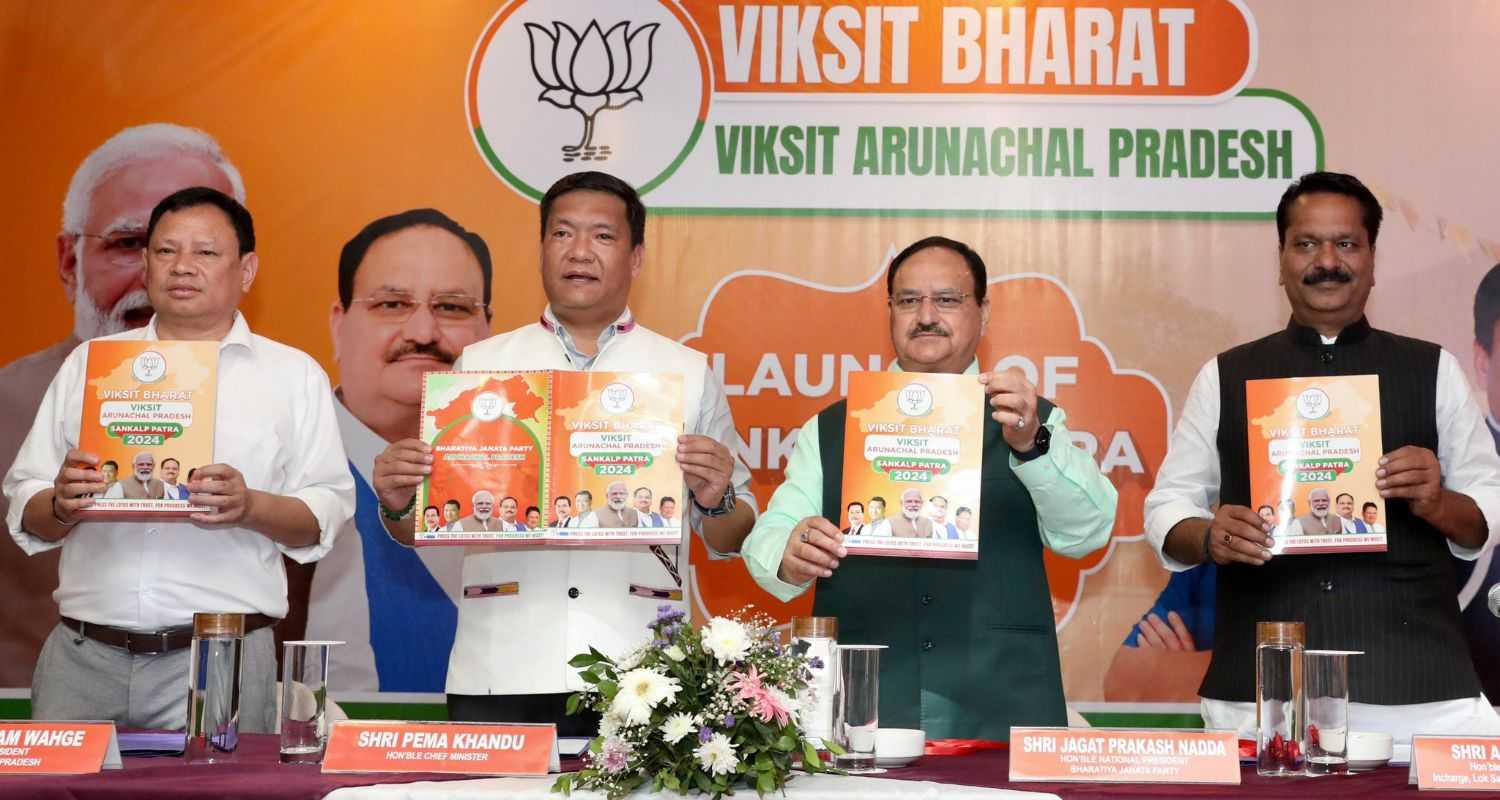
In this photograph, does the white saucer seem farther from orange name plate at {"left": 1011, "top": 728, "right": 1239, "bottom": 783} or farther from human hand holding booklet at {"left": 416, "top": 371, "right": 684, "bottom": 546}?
human hand holding booklet at {"left": 416, "top": 371, "right": 684, "bottom": 546}

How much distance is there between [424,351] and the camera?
526 centimetres

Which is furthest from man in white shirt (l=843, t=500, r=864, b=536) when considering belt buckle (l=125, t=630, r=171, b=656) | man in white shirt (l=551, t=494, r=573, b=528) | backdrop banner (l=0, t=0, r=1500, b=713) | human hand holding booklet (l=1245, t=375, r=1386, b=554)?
backdrop banner (l=0, t=0, r=1500, b=713)

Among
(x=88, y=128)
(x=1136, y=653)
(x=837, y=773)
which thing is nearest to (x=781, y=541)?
(x=837, y=773)

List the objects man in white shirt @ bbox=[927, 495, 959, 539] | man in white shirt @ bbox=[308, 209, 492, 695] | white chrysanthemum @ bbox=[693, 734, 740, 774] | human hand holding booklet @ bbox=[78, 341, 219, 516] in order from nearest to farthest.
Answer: white chrysanthemum @ bbox=[693, 734, 740, 774], man in white shirt @ bbox=[927, 495, 959, 539], human hand holding booklet @ bbox=[78, 341, 219, 516], man in white shirt @ bbox=[308, 209, 492, 695]

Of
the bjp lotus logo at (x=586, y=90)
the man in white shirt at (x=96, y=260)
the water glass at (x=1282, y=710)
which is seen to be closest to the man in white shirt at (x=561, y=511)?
the water glass at (x=1282, y=710)

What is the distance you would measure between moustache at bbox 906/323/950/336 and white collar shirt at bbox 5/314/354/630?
1608mm

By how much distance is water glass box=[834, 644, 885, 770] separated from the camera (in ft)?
8.48

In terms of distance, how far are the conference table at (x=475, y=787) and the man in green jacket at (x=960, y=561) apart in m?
0.69

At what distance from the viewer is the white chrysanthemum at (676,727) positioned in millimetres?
2328

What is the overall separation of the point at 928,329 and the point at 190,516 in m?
1.85

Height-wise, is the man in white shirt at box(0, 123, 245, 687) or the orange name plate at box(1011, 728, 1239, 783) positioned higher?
the man in white shirt at box(0, 123, 245, 687)

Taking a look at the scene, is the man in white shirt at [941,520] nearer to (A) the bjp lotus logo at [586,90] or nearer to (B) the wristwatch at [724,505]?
(B) the wristwatch at [724,505]

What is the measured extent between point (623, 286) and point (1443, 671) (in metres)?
2.33

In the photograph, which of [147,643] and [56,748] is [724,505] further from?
[56,748]
